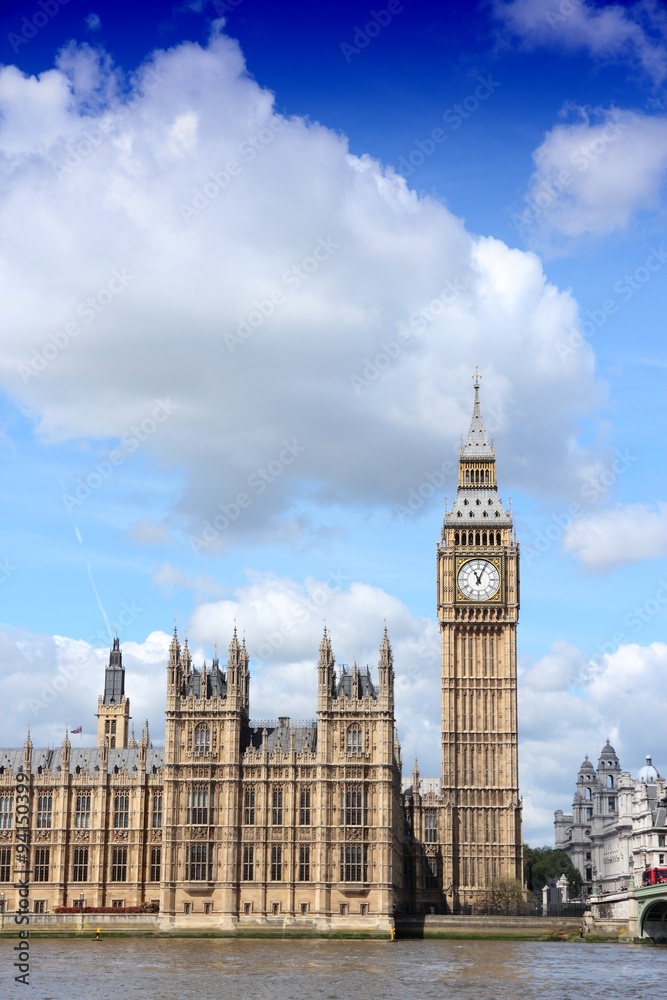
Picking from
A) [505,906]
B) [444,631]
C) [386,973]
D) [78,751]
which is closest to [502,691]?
[444,631]

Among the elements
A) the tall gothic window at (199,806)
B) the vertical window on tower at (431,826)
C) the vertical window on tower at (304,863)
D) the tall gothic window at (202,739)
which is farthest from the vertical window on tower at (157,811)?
the vertical window on tower at (431,826)

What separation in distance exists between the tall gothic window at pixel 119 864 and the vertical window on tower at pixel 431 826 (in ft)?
110

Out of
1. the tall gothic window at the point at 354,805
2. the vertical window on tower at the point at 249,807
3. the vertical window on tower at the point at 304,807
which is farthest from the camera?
the vertical window on tower at the point at 249,807

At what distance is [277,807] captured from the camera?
138 m

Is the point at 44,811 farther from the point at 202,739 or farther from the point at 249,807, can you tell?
the point at 249,807

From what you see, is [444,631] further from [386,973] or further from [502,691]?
[386,973]

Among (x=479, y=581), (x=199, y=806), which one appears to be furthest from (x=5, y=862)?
(x=479, y=581)

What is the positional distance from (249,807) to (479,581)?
136ft

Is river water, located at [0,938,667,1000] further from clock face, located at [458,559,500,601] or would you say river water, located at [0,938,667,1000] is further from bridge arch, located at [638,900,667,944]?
clock face, located at [458,559,500,601]

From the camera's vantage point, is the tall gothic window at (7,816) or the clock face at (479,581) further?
the clock face at (479,581)

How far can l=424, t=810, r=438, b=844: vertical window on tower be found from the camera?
160 metres

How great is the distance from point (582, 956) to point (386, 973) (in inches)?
983

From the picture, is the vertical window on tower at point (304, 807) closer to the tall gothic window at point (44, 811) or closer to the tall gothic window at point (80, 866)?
the tall gothic window at point (80, 866)

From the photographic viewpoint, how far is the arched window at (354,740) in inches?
5453
